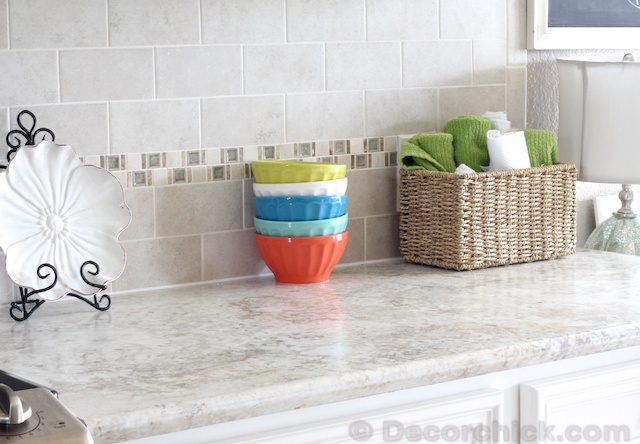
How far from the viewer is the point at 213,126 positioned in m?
1.92

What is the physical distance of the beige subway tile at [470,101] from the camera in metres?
2.20

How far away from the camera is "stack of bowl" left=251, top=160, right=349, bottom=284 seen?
74.3 inches

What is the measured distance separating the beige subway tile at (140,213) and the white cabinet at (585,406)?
78 centimetres

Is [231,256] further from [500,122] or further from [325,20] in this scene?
[500,122]

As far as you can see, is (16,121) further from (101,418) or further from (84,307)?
(101,418)

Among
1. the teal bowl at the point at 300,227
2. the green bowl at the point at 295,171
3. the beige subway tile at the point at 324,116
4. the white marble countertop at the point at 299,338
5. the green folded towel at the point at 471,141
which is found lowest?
the white marble countertop at the point at 299,338

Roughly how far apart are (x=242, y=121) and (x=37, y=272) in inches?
20.4

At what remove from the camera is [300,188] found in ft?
6.20

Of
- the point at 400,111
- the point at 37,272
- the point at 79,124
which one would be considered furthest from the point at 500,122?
the point at 37,272

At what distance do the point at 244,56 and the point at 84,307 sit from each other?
585mm

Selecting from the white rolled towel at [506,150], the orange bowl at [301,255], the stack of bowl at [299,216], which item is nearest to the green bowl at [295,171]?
the stack of bowl at [299,216]

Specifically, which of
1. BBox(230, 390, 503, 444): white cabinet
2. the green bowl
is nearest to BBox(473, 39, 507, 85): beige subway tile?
the green bowl

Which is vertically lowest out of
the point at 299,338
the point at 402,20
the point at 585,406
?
the point at 585,406

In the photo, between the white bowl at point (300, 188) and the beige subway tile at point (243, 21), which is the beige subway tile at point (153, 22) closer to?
the beige subway tile at point (243, 21)
